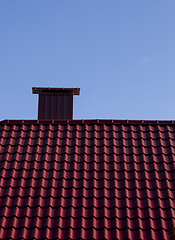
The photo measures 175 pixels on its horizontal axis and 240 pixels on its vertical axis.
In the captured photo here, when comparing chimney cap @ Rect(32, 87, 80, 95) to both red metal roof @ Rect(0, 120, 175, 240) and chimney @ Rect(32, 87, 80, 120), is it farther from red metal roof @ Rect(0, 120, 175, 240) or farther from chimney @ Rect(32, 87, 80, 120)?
red metal roof @ Rect(0, 120, 175, 240)

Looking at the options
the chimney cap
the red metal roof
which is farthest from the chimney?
the red metal roof

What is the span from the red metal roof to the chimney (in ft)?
3.76

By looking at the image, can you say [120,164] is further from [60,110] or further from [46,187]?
[60,110]

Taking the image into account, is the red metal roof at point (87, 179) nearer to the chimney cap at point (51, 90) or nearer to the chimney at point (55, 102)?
the chimney at point (55, 102)

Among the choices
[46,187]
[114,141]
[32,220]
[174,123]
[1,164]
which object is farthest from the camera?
[174,123]

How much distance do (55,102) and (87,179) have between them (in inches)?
149

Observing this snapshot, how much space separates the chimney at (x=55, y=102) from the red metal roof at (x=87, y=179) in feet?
3.76

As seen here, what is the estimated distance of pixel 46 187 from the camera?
7.97 m

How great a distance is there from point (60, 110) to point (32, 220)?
4.55 metres

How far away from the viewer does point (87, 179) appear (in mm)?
8156

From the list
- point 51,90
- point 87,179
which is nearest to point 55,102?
point 51,90

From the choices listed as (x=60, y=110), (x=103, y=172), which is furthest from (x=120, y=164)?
(x=60, y=110)

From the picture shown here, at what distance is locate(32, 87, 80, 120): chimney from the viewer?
11.1 metres

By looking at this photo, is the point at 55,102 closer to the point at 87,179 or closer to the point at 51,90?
the point at 51,90
